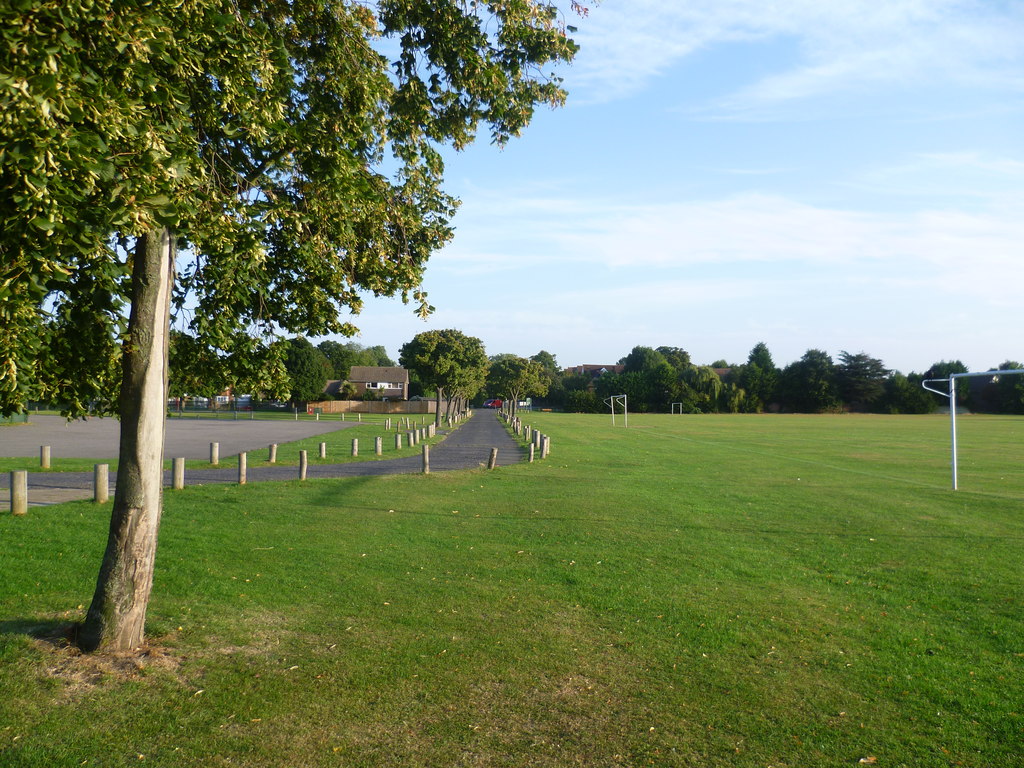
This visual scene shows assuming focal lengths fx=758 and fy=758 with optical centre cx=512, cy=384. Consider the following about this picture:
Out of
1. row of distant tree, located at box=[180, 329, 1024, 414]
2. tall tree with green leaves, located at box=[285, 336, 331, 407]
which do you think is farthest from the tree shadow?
row of distant tree, located at box=[180, 329, 1024, 414]

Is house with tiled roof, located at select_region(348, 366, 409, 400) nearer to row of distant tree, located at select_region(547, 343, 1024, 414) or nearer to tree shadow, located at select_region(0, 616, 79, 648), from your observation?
row of distant tree, located at select_region(547, 343, 1024, 414)

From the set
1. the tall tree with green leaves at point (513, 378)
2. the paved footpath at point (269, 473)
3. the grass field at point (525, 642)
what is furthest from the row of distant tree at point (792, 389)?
the grass field at point (525, 642)

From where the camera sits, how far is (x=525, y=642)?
6.89 metres

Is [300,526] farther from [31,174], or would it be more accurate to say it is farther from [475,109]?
[31,174]

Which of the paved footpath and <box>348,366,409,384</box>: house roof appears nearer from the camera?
the paved footpath

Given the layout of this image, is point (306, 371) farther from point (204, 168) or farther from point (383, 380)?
point (204, 168)

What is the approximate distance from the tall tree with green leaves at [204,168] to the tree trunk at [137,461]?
15mm

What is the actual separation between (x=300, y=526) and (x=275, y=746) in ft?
26.8

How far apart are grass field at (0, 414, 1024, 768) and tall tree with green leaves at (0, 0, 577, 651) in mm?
1374

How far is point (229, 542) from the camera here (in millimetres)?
11148

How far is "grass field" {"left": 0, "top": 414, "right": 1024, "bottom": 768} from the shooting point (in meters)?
4.91

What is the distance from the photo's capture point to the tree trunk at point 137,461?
607 centimetres

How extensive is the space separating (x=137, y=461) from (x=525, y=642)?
3675 millimetres

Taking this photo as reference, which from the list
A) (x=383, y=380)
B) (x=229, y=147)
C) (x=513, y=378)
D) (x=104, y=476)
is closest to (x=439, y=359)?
(x=513, y=378)
